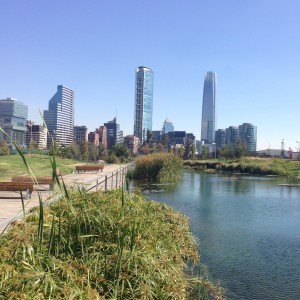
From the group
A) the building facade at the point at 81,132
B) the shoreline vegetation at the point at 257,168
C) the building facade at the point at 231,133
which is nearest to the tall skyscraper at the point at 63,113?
the building facade at the point at 81,132

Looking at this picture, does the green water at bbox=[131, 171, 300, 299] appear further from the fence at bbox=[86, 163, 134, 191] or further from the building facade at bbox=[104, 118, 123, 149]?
the building facade at bbox=[104, 118, 123, 149]

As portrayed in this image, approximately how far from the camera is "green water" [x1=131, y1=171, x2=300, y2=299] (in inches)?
323

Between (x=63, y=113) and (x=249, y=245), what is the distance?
112048mm

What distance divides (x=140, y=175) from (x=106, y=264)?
2938 centimetres

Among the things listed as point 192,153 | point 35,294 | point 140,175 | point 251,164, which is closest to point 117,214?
point 35,294

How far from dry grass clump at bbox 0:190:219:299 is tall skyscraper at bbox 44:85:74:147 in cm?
8713

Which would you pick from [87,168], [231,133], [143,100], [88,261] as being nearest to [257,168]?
[87,168]

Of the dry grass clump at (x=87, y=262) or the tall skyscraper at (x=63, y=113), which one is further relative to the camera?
the tall skyscraper at (x=63, y=113)

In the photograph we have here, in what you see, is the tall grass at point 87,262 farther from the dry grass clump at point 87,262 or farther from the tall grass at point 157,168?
the tall grass at point 157,168

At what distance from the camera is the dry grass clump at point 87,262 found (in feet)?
13.2

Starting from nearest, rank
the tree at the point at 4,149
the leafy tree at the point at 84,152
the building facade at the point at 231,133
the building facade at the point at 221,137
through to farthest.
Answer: the tree at the point at 4,149
the leafy tree at the point at 84,152
the building facade at the point at 231,133
the building facade at the point at 221,137

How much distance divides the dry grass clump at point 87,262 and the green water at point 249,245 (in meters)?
2.19

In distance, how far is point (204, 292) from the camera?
240 inches

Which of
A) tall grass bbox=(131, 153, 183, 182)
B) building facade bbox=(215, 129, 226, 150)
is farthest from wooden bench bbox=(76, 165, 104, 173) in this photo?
building facade bbox=(215, 129, 226, 150)
